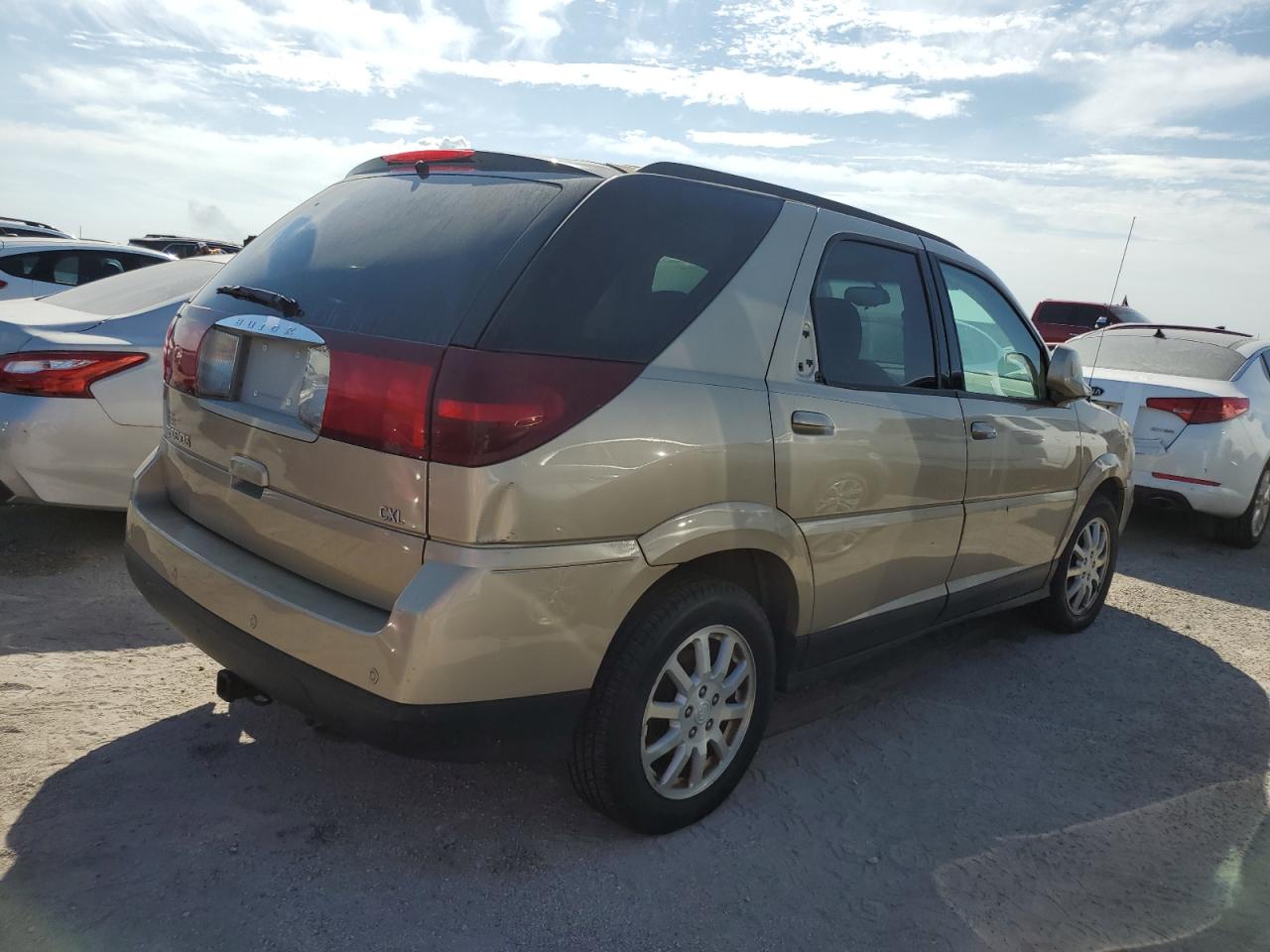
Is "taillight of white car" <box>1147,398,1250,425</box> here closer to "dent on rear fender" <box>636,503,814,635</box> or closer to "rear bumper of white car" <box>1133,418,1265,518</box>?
"rear bumper of white car" <box>1133,418,1265,518</box>

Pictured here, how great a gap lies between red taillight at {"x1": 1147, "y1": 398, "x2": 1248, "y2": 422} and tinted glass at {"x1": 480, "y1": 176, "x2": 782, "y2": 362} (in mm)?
5127

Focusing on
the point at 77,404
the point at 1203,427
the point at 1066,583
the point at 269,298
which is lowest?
the point at 1066,583

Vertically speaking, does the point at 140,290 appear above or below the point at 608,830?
above

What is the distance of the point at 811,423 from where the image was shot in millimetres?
2947

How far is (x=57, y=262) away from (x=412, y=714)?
8275mm

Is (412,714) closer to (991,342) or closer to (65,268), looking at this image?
(991,342)

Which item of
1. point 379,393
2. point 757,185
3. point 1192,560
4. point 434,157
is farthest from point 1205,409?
point 379,393

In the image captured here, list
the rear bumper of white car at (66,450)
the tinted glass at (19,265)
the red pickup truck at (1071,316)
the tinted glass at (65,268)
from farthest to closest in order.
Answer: the red pickup truck at (1071,316), the tinted glass at (65,268), the tinted glass at (19,265), the rear bumper of white car at (66,450)

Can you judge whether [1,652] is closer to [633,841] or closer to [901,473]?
[633,841]

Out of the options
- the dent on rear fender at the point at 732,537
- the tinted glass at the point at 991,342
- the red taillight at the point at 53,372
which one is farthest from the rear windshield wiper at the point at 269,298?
the tinted glass at the point at 991,342

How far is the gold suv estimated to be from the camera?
2295 mm

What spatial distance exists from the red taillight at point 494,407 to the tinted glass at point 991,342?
2.10 metres

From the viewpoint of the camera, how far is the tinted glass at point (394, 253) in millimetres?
2418

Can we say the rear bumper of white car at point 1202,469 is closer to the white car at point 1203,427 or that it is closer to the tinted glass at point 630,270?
the white car at point 1203,427
